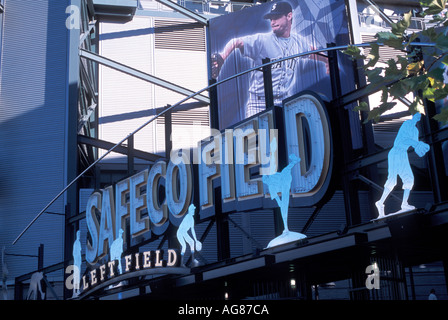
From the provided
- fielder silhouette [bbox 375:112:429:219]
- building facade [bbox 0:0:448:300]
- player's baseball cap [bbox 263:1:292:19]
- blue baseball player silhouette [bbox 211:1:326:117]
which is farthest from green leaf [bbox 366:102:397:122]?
player's baseball cap [bbox 263:1:292:19]

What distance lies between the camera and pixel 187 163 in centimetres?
2244

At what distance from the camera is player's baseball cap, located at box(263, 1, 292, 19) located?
41.5 m

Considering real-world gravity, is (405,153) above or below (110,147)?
below

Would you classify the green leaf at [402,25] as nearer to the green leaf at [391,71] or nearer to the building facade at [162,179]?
the green leaf at [391,71]

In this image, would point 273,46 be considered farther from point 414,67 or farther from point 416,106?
point 416,106

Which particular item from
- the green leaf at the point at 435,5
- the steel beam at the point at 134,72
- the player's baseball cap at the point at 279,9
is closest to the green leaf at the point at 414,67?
the green leaf at the point at 435,5

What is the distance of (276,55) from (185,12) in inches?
238

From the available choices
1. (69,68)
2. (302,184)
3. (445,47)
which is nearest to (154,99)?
(69,68)

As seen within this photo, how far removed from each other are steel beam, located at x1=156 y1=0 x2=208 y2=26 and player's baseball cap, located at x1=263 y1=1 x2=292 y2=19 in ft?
13.1

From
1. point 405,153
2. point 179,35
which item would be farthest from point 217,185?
point 179,35

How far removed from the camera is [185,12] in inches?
1649

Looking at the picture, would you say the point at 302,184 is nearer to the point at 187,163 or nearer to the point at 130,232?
the point at 187,163

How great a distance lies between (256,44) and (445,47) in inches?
1388
